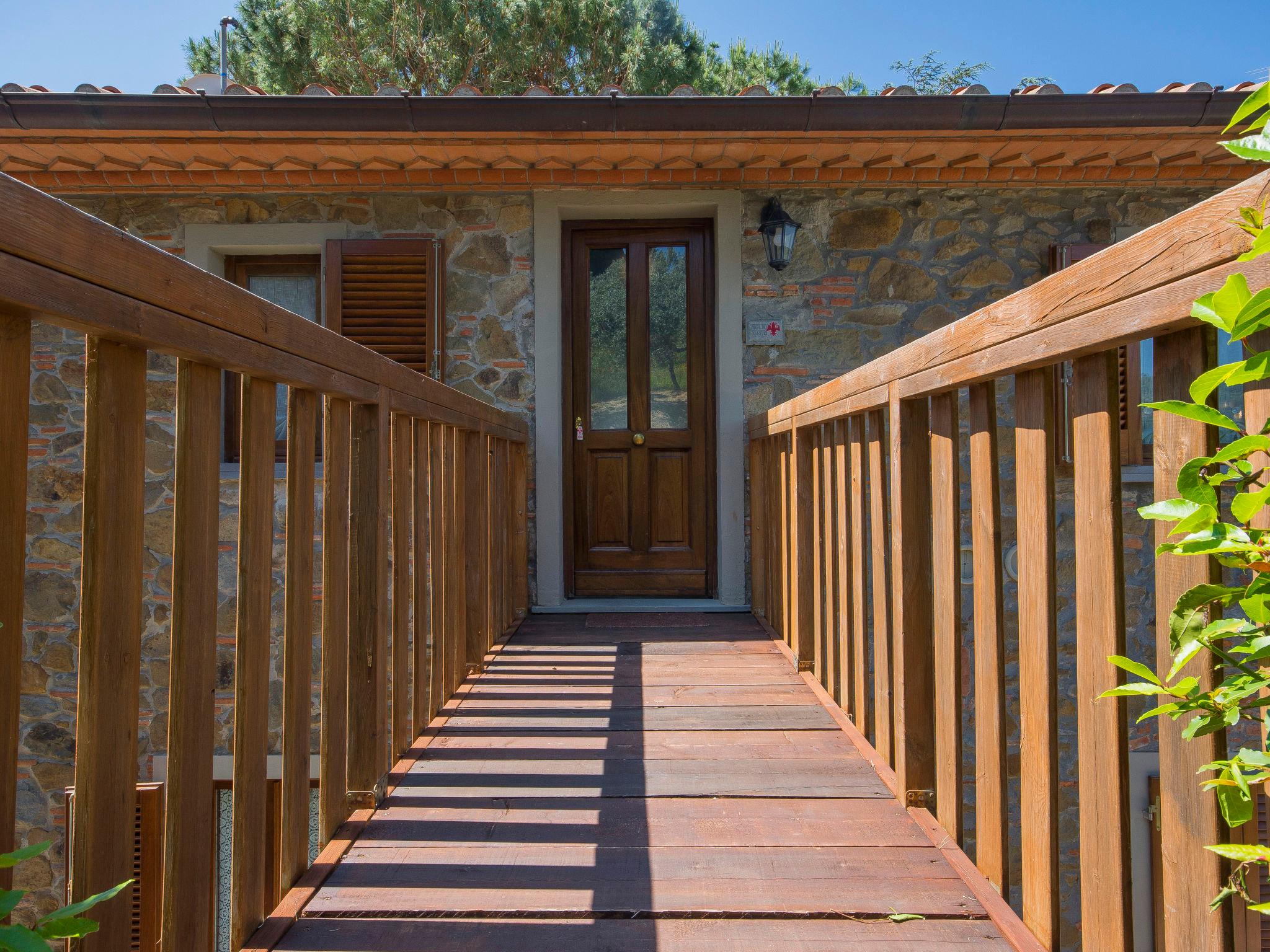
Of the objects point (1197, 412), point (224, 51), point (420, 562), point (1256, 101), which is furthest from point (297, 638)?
point (224, 51)

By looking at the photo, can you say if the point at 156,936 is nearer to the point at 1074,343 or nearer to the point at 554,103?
the point at 1074,343

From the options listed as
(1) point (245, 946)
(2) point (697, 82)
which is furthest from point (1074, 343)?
(2) point (697, 82)

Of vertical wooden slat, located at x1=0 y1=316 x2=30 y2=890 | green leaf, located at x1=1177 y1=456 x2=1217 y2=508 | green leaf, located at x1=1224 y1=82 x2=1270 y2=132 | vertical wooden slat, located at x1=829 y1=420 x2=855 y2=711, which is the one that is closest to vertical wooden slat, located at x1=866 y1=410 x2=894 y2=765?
vertical wooden slat, located at x1=829 y1=420 x2=855 y2=711

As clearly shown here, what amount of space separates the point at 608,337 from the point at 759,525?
1568 mm

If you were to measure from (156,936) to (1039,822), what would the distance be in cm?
290

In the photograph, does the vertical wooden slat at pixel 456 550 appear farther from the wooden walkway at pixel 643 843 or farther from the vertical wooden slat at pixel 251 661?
the vertical wooden slat at pixel 251 661

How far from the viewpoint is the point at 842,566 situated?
2506 millimetres

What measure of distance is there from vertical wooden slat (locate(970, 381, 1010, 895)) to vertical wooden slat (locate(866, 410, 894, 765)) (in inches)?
20.6

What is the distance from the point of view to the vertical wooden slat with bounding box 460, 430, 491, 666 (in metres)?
3.18

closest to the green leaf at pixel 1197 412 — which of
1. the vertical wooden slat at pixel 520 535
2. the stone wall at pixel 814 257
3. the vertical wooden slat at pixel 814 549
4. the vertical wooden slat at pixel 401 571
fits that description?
the vertical wooden slat at pixel 401 571

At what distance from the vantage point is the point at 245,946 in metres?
1.41

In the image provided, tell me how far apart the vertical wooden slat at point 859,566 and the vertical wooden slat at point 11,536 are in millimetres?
1801

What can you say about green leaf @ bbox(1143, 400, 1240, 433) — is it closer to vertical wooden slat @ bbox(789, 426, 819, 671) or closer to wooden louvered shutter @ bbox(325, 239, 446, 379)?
vertical wooden slat @ bbox(789, 426, 819, 671)

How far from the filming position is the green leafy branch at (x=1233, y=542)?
67cm
